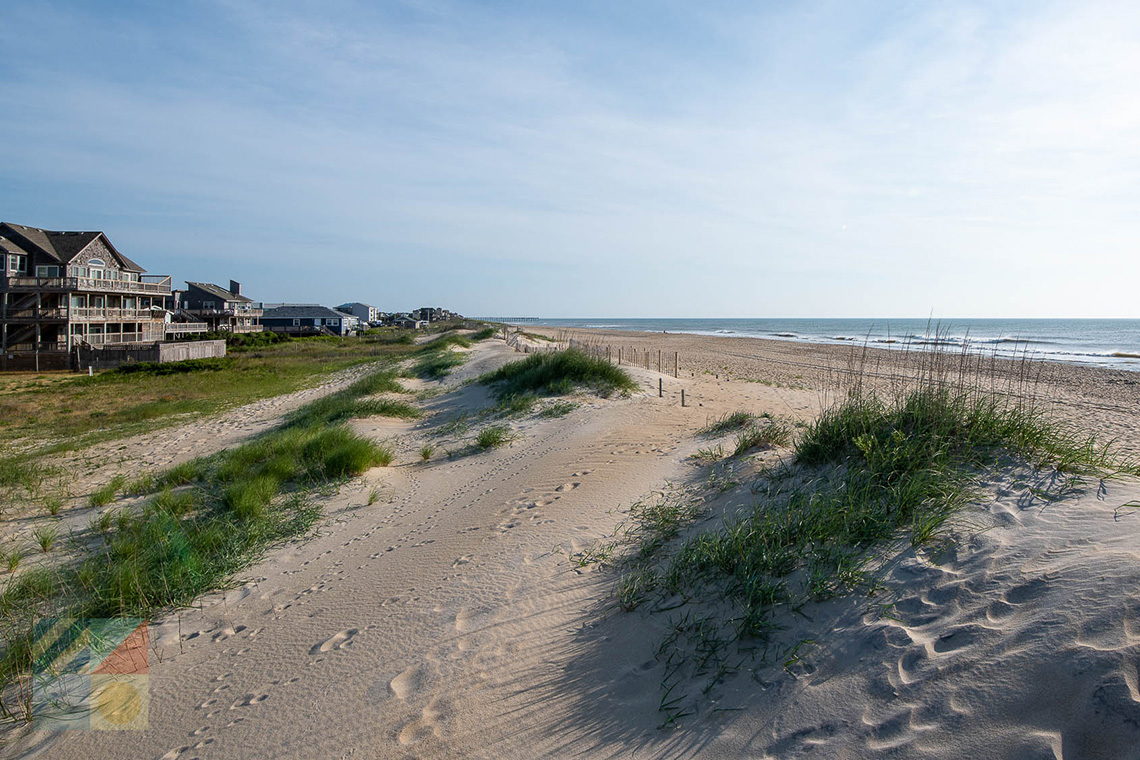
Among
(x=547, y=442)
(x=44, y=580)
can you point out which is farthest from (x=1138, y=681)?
(x=547, y=442)

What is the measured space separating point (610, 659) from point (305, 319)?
291ft

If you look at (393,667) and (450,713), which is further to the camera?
(393,667)

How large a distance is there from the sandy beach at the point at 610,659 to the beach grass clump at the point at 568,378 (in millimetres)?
8640

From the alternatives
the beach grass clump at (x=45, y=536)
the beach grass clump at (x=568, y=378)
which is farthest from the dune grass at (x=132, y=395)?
the beach grass clump at (x=568, y=378)

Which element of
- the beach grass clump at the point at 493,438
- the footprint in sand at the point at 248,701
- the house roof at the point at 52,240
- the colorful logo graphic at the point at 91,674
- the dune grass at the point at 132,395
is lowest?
the dune grass at the point at 132,395

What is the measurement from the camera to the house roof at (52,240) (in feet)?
128

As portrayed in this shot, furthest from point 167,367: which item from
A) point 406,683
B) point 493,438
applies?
point 406,683

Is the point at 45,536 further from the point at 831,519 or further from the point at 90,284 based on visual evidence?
the point at 90,284

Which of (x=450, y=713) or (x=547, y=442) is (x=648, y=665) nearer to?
(x=450, y=713)

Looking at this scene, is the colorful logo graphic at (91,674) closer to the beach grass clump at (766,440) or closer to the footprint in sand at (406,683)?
the footprint in sand at (406,683)

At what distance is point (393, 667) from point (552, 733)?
4.58 ft

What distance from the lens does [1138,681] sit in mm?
2621

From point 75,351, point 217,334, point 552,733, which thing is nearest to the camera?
point 552,733

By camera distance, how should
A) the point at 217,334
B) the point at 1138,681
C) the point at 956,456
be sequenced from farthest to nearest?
the point at 217,334, the point at 956,456, the point at 1138,681
